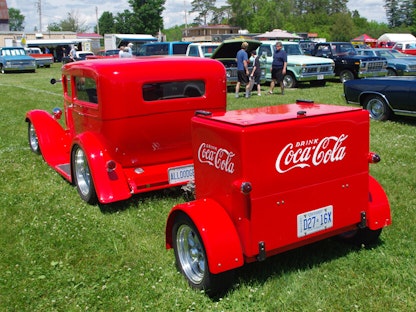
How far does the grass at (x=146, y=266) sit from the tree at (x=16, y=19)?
16312 centimetres

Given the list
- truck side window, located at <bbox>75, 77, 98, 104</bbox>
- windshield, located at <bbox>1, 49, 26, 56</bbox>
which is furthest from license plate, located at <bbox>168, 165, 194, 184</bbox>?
windshield, located at <bbox>1, 49, 26, 56</bbox>

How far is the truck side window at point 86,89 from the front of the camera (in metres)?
5.25

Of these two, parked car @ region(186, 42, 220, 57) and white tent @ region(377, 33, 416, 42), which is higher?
white tent @ region(377, 33, 416, 42)

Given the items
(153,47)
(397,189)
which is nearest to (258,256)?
(397,189)

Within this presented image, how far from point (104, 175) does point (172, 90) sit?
129cm

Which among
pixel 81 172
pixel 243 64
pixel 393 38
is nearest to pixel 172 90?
pixel 81 172

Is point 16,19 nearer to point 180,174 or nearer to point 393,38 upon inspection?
point 393,38

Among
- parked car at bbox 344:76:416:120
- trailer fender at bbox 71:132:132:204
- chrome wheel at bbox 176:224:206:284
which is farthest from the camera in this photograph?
parked car at bbox 344:76:416:120

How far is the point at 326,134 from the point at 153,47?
17.5 m

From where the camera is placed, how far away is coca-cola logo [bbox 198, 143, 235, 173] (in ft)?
10.5

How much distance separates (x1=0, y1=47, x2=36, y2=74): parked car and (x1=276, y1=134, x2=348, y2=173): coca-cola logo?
103 feet

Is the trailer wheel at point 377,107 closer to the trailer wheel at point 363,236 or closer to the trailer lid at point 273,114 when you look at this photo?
the trailer wheel at point 363,236

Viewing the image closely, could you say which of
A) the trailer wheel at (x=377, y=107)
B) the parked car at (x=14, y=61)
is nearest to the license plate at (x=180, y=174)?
the trailer wheel at (x=377, y=107)

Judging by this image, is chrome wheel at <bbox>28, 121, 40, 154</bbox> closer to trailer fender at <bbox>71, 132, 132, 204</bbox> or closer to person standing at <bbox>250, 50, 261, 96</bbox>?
trailer fender at <bbox>71, 132, 132, 204</bbox>
